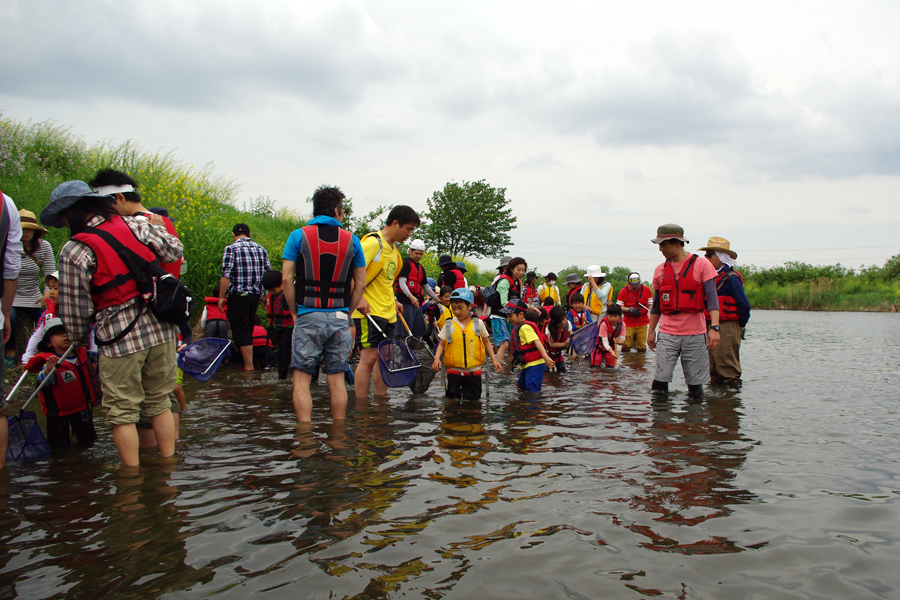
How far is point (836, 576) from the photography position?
2.45 metres

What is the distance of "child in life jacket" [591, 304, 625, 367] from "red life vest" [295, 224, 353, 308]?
19.6 ft

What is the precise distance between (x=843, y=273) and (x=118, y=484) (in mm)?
67284

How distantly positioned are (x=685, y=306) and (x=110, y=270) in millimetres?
5314

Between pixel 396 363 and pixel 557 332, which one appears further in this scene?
pixel 557 332

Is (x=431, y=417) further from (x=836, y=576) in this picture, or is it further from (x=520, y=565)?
(x=836, y=576)

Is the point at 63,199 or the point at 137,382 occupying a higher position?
the point at 63,199

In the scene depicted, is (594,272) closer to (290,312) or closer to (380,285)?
(380,285)

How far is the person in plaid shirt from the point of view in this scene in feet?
27.9

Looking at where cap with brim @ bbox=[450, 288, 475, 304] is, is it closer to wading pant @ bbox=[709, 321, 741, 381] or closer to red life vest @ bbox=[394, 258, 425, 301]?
red life vest @ bbox=[394, 258, 425, 301]

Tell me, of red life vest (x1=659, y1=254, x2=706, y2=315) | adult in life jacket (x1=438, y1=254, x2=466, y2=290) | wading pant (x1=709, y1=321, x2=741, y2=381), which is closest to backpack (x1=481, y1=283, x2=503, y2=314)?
adult in life jacket (x1=438, y1=254, x2=466, y2=290)

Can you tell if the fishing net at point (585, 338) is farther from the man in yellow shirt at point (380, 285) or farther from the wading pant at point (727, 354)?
the man in yellow shirt at point (380, 285)

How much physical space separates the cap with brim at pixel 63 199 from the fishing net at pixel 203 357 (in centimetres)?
220

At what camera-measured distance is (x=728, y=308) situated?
7344mm

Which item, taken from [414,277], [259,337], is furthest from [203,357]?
[259,337]
